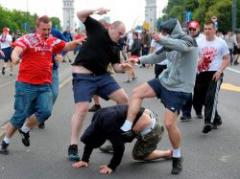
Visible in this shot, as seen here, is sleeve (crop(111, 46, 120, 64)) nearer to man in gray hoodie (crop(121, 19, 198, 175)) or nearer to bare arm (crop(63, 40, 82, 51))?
bare arm (crop(63, 40, 82, 51))

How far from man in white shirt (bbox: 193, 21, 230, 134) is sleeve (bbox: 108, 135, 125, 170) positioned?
8.74 feet

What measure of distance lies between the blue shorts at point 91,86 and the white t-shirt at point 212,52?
7.96ft

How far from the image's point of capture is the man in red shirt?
7305mm

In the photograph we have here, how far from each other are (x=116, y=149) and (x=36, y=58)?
1.79 m

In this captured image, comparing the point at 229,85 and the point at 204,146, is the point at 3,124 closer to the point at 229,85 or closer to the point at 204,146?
the point at 204,146

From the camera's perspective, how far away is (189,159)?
714cm

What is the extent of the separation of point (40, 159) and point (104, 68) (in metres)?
1.35

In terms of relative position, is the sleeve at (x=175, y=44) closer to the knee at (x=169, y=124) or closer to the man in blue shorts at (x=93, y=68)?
the knee at (x=169, y=124)

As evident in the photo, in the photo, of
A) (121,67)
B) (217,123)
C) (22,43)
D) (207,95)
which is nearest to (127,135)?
(121,67)

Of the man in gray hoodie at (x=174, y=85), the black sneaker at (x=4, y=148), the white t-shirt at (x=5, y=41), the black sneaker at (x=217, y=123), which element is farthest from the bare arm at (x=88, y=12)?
the white t-shirt at (x=5, y=41)

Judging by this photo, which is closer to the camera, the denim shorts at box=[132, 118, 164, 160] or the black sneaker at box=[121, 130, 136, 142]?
the black sneaker at box=[121, 130, 136, 142]

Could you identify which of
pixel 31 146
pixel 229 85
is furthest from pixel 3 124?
pixel 229 85

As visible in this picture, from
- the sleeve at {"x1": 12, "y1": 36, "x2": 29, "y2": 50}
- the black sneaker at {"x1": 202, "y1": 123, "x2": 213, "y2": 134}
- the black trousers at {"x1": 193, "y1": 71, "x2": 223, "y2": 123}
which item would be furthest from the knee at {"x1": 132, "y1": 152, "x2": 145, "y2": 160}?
the black trousers at {"x1": 193, "y1": 71, "x2": 223, "y2": 123}

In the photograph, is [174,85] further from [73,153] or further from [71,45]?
[71,45]
